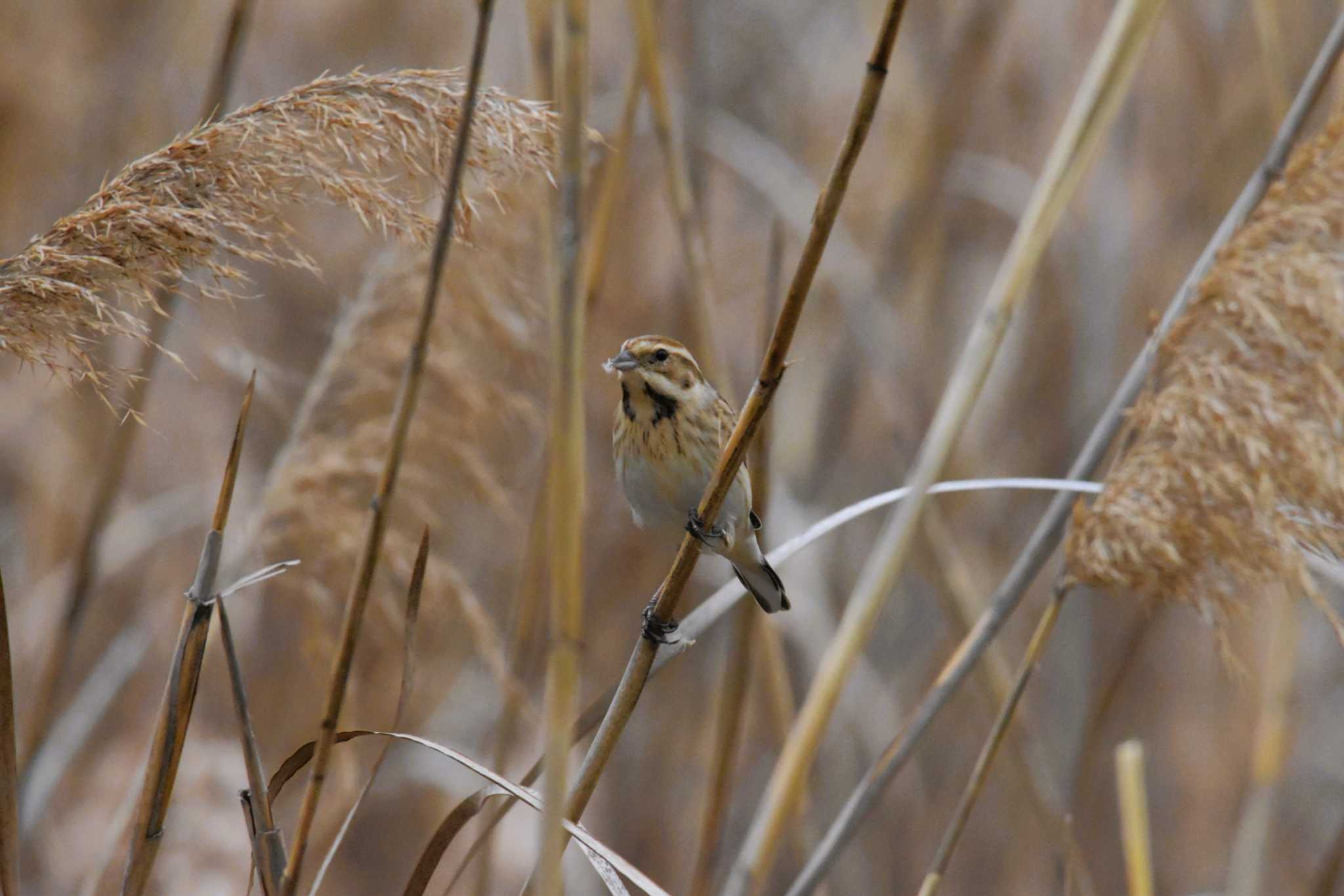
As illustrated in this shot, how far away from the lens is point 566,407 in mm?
923

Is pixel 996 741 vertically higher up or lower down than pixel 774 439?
lower down

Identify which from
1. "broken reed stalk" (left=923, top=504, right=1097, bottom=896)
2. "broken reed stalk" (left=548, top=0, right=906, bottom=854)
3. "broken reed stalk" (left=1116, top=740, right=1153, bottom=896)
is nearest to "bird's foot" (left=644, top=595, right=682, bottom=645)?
"broken reed stalk" (left=548, top=0, right=906, bottom=854)

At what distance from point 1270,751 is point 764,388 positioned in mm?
1336

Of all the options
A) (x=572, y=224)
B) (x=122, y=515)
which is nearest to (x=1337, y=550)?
(x=572, y=224)

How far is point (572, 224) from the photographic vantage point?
35.3 inches

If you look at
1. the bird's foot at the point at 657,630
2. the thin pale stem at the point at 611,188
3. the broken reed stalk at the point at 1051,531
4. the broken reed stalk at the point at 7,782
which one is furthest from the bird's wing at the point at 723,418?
the broken reed stalk at the point at 7,782

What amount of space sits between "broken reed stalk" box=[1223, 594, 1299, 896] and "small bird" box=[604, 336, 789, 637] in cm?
84

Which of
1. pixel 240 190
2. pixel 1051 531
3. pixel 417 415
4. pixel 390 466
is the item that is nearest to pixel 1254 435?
pixel 1051 531

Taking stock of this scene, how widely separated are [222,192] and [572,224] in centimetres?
54

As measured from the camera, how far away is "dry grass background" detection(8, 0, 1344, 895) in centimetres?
269

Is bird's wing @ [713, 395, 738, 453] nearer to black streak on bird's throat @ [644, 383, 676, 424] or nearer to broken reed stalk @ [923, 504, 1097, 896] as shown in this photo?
black streak on bird's throat @ [644, 383, 676, 424]

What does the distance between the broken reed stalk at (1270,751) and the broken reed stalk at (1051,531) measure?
1.50 feet

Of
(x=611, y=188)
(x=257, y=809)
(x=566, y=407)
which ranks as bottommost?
(x=257, y=809)

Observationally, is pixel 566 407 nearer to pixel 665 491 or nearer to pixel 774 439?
pixel 665 491
